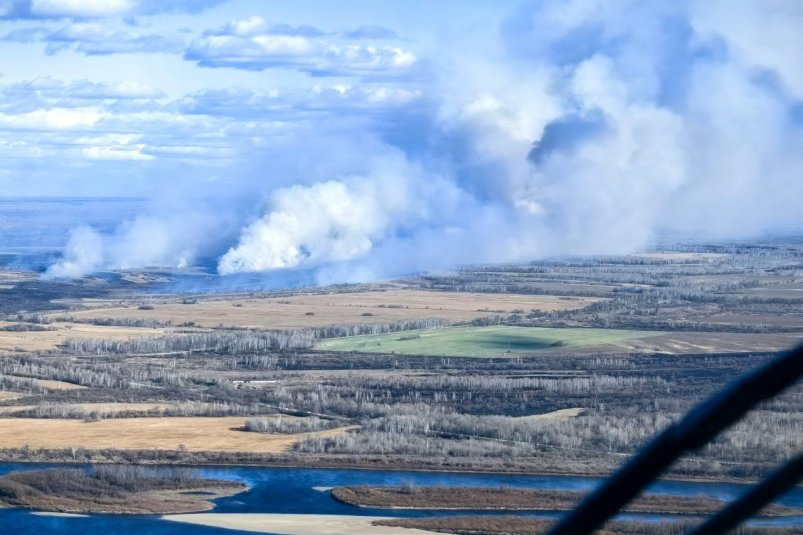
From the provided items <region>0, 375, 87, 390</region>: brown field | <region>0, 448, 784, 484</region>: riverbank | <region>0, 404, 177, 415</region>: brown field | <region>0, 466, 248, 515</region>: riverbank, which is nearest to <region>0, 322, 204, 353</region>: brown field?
<region>0, 375, 87, 390</region>: brown field

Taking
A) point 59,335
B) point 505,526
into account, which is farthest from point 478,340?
point 505,526

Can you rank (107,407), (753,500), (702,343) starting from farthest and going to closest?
1. (702,343)
2. (107,407)
3. (753,500)

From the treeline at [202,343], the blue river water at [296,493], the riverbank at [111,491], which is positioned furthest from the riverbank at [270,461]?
the treeline at [202,343]

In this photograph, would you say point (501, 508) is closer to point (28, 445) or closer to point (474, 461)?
point (474, 461)

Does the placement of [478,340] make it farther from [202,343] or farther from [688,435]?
[688,435]

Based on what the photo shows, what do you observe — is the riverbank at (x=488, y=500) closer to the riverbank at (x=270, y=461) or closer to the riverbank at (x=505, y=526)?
the riverbank at (x=505, y=526)

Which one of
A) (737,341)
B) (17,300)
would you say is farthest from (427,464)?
(17,300)

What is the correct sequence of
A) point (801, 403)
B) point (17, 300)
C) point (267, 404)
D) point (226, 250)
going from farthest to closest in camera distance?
point (226, 250) → point (17, 300) → point (267, 404) → point (801, 403)
